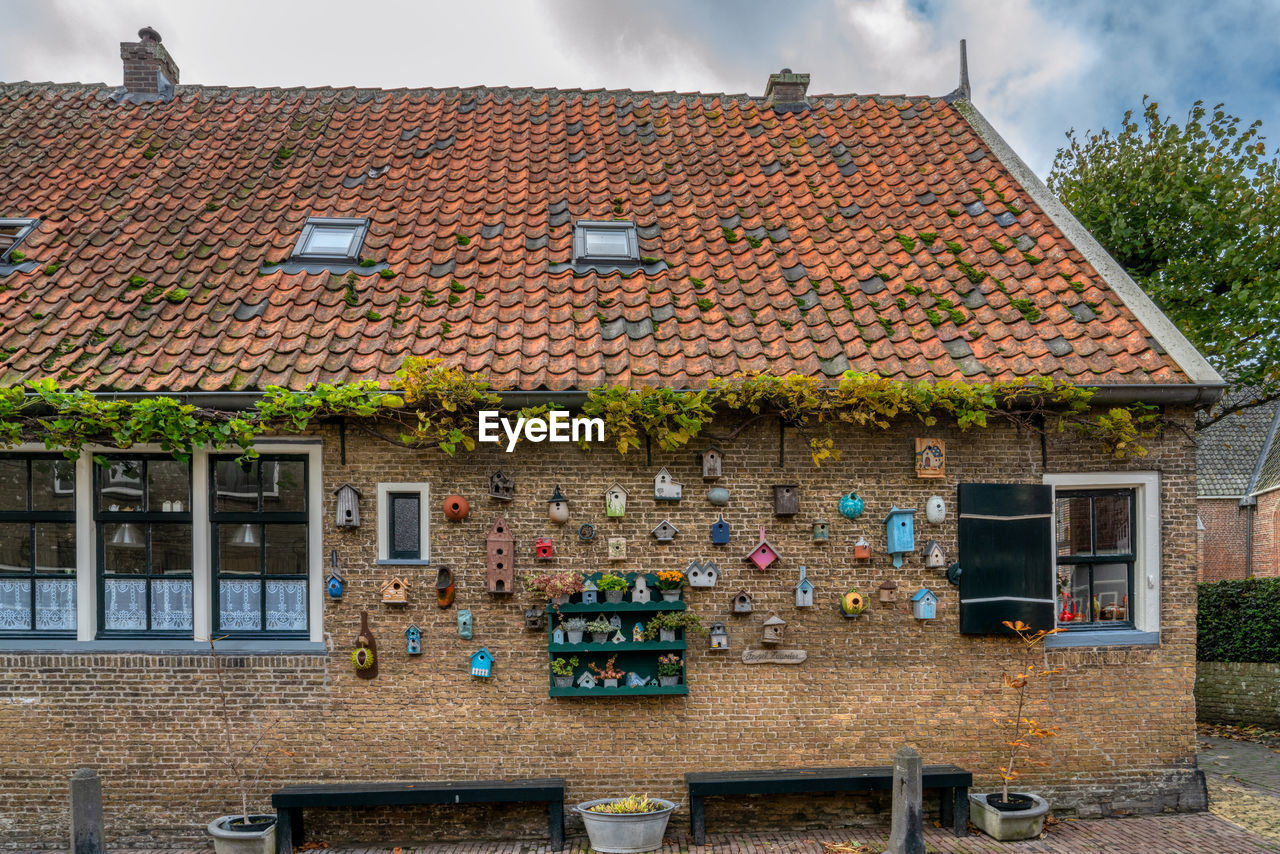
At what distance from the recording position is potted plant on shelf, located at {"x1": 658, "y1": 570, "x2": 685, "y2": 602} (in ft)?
22.8

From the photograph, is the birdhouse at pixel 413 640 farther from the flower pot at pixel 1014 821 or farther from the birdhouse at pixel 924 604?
the flower pot at pixel 1014 821

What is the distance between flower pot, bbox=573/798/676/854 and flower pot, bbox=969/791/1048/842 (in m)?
2.63

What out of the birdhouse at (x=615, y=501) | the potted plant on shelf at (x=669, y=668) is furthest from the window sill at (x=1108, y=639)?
the birdhouse at (x=615, y=501)

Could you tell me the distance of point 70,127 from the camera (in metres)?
10.3

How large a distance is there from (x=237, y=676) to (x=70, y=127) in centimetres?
773

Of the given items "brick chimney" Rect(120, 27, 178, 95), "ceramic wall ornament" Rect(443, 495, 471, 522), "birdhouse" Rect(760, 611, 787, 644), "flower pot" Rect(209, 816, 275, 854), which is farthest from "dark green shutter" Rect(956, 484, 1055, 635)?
"brick chimney" Rect(120, 27, 178, 95)

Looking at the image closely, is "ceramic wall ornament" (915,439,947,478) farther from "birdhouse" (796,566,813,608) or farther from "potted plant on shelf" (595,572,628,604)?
"potted plant on shelf" (595,572,628,604)

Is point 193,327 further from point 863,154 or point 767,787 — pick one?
point 863,154

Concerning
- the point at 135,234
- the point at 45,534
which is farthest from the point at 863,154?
the point at 45,534

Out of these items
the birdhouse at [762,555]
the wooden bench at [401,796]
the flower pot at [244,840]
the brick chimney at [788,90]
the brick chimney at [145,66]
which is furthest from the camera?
the brick chimney at [788,90]

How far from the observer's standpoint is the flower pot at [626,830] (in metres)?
6.43

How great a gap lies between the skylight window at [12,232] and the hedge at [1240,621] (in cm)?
1483

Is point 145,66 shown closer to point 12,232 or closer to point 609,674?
point 12,232

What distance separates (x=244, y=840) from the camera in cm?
640
